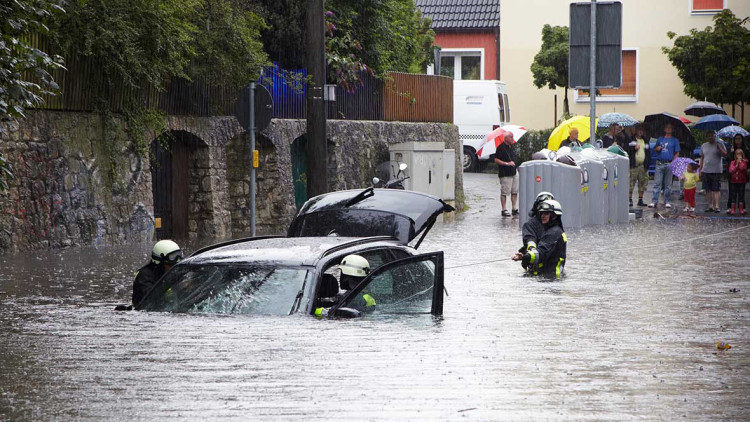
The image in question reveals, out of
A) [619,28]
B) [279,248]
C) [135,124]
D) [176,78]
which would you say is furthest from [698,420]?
[619,28]

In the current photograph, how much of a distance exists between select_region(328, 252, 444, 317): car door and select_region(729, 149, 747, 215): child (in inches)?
693

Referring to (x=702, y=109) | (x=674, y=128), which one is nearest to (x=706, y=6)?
(x=702, y=109)

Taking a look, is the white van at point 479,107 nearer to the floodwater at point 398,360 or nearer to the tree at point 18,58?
the floodwater at point 398,360

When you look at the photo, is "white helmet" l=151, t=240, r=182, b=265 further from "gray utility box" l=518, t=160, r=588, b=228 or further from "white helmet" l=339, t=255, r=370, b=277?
"gray utility box" l=518, t=160, r=588, b=228

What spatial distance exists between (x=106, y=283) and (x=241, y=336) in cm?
613

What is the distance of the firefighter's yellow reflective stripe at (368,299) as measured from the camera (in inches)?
378

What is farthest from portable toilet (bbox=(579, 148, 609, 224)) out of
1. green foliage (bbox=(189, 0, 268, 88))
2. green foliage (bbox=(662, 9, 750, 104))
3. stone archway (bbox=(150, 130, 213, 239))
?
green foliage (bbox=(662, 9, 750, 104))

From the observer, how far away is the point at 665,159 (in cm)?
2762

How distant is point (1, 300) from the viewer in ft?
41.5

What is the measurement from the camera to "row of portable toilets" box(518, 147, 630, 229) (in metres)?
23.0

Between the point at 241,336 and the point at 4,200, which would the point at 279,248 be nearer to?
the point at 241,336

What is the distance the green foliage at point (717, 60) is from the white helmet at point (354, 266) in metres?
31.7

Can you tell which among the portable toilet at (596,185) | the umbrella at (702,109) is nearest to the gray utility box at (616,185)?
the portable toilet at (596,185)

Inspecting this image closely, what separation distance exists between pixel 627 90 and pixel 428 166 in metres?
20.5
